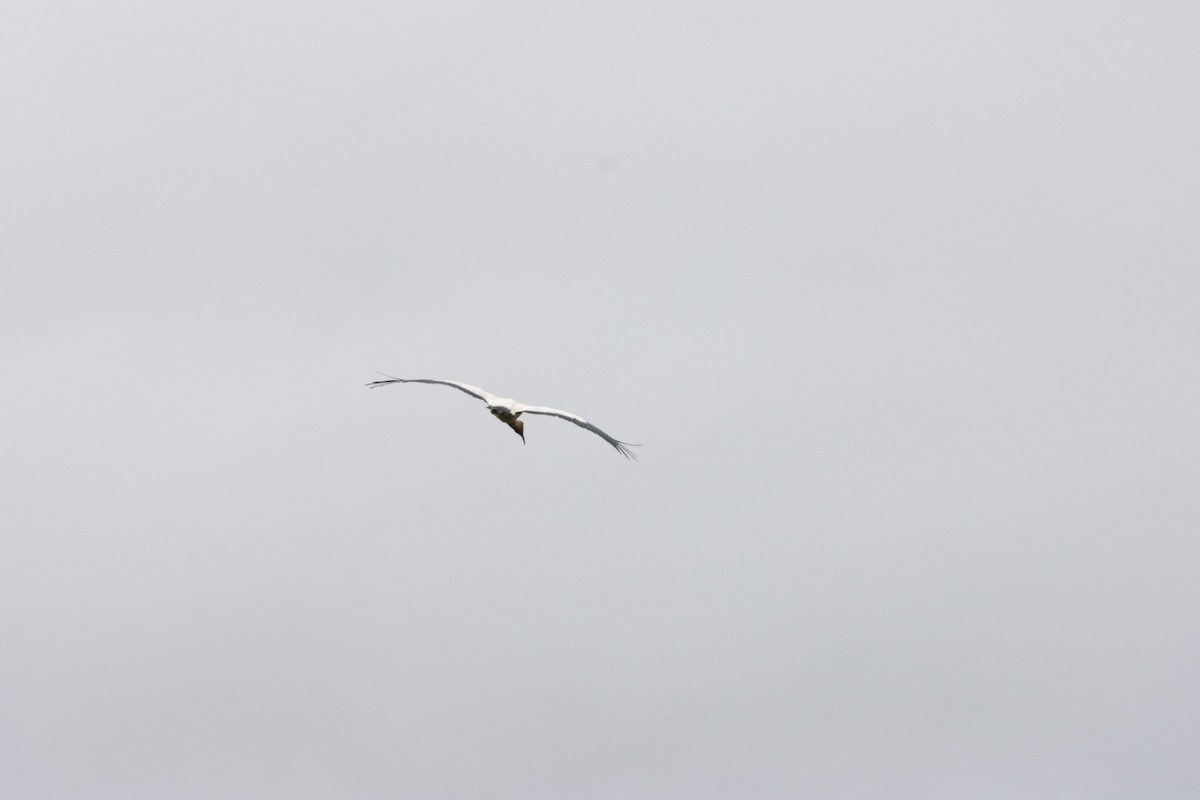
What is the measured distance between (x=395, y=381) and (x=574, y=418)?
32.3ft

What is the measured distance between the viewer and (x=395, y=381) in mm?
81250

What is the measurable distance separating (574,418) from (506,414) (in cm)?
391

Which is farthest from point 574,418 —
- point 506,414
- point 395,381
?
point 395,381

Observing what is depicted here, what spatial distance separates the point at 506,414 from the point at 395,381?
7.16m

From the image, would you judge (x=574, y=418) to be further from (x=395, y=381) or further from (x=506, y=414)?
(x=395, y=381)

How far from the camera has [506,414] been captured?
85562 mm

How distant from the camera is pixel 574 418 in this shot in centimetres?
8431
